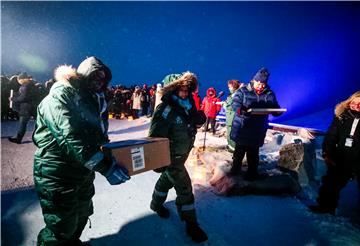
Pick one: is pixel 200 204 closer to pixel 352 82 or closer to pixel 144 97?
pixel 144 97

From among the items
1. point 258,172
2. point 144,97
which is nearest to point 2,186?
point 258,172

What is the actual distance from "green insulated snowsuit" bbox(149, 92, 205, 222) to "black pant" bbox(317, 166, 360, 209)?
2555mm

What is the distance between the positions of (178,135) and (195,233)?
4.53ft

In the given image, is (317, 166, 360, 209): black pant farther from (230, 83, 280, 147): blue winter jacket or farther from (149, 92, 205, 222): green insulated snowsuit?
(149, 92, 205, 222): green insulated snowsuit

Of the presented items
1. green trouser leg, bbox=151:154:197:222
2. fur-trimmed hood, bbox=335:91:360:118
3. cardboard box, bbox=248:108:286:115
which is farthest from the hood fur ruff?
fur-trimmed hood, bbox=335:91:360:118

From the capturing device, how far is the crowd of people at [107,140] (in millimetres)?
2178

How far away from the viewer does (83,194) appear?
8.84 ft

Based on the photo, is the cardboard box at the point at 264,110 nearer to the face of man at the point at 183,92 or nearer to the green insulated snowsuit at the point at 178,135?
the green insulated snowsuit at the point at 178,135

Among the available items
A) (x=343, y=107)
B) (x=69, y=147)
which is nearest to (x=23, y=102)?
(x=69, y=147)

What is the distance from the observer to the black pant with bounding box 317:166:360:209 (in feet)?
13.6

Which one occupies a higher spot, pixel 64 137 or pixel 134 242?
pixel 64 137

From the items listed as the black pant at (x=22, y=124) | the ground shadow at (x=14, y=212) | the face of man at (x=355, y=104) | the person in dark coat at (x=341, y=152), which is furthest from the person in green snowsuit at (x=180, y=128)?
the black pant at (x=22, y=124)

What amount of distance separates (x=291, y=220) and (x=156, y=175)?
2904mm

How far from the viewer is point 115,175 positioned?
2.15 m
